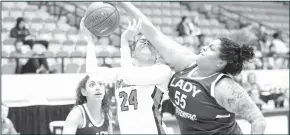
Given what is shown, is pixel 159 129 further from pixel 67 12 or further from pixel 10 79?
pixel 67 12

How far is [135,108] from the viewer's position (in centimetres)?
364

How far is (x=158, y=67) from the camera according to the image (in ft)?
11.0

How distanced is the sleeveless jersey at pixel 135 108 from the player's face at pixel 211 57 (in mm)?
720

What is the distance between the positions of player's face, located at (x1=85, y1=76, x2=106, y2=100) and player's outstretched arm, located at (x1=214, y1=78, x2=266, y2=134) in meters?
1.95

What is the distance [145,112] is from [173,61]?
1.90 feet

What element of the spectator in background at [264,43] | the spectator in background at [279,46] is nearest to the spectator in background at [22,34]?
the spectator in background at [264,43]

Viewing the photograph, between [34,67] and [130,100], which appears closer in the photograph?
[130,100]

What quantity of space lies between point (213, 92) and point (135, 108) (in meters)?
0.84

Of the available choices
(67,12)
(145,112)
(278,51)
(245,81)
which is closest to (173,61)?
(145,112)

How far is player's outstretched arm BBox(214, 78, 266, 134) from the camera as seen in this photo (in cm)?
286

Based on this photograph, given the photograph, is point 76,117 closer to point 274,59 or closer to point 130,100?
point 130,100

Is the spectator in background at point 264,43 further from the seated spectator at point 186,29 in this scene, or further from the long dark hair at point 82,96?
the long dark hair at point 82,96

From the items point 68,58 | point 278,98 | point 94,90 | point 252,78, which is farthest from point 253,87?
point 94,90

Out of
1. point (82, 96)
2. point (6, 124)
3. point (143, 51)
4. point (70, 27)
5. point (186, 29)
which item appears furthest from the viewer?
point (186, 29)
